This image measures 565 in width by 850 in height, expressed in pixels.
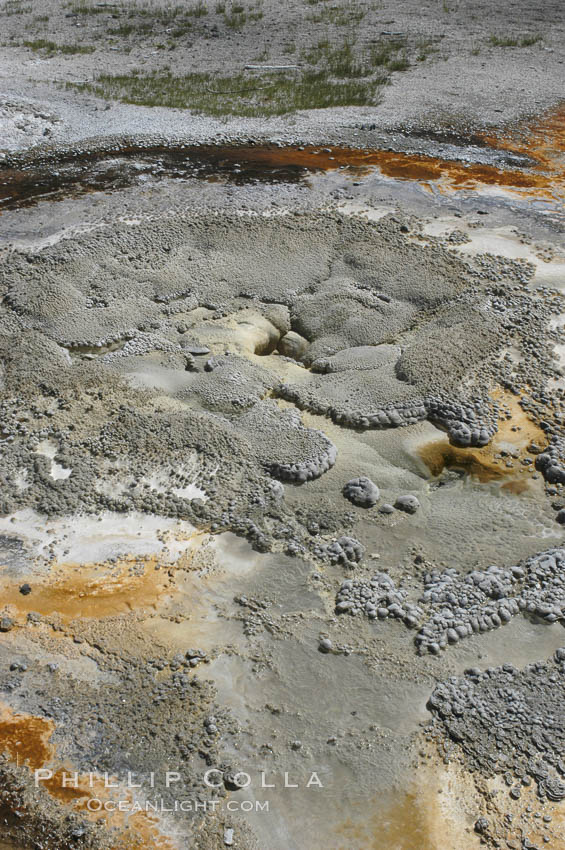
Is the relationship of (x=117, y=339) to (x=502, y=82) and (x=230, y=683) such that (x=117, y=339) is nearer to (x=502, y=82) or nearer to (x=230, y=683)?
(x=230, y=683)

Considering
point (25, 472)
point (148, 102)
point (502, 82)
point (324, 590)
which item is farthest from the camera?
point (502, 82)

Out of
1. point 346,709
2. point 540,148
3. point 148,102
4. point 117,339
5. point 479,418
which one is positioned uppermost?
point 148,102

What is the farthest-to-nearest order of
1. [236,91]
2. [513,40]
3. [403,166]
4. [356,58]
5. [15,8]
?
[15,8] < [513,40] < [356,58] < [236,91] < [403,166]

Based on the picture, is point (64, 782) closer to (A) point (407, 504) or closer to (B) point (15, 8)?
(A) point (407, 504)

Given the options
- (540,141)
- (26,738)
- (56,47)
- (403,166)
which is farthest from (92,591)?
(56,47)

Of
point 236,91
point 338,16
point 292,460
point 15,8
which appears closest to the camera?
point 292,460

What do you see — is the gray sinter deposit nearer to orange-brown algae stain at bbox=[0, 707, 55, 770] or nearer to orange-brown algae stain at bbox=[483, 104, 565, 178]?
orange-brown algae stain at bbox=[0, 707, 55, 770]

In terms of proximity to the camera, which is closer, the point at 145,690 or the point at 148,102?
the point at 145,690

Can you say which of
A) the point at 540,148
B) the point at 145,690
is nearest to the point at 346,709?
the point at 145,690
